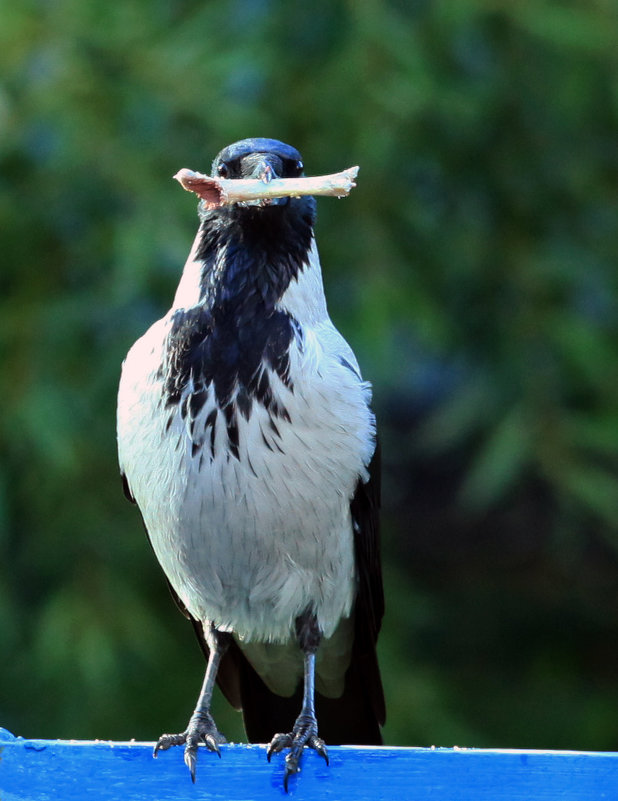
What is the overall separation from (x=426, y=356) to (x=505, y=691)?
1.99 meters

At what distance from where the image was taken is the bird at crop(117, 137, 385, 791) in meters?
3.42

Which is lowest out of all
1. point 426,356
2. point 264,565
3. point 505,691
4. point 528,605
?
point 505,691

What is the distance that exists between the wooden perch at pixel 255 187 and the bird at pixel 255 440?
0.16ft

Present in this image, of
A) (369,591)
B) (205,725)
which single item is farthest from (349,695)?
(205,725)

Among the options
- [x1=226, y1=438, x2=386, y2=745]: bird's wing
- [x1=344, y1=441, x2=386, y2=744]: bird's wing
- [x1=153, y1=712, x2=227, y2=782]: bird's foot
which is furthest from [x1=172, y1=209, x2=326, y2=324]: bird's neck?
[x1=153, y1=712, x2=227, y2=782]: bird's foot

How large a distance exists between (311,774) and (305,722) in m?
0.64

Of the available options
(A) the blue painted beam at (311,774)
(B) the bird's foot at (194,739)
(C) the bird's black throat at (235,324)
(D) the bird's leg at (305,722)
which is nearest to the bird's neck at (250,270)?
(C) the bird's black throat at (235,324)

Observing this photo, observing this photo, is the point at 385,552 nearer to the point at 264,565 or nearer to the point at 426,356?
the point at 426,356

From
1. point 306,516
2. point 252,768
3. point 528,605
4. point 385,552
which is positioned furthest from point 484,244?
point 252,768

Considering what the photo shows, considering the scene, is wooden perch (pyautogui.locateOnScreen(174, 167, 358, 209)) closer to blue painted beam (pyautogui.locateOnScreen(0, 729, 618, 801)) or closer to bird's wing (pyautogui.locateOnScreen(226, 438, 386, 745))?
bird's wing (pyautogui.locateOnScreen(226, 438, 386, 745))

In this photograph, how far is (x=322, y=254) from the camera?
5574 millimetres

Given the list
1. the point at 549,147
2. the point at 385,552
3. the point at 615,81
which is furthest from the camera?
the point at 385,552

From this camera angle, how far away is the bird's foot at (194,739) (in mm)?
2904

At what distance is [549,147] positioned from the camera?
5961 mm
